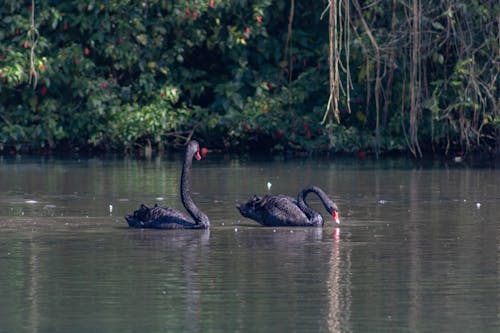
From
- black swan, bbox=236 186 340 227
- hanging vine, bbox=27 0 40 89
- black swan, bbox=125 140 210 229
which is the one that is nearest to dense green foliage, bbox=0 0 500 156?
hanging vine, bbox=27 0 40 89

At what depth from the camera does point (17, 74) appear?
2780 cm

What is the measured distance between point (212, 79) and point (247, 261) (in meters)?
17.3

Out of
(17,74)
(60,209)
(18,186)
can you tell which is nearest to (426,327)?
(60,209)

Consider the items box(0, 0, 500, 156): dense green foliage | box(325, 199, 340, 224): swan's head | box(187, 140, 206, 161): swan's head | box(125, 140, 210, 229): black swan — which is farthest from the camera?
box(0, 0, 500, 156): dense green foliage

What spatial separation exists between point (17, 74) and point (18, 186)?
6855mm

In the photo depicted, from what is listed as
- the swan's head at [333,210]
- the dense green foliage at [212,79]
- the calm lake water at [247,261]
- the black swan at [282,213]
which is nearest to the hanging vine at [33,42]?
the dense green foliage at [212,79]

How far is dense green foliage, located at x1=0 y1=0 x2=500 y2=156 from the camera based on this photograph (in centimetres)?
2742

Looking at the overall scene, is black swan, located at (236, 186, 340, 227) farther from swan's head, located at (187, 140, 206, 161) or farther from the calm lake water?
swan's head, located at (187, 140, 206, 161)

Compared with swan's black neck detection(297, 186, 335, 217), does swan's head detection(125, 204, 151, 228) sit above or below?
below

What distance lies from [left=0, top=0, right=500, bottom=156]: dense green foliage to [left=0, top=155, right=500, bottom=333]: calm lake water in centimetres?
526

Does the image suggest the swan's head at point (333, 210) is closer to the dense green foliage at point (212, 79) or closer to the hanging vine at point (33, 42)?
the dense green foliage at point (212, 79)

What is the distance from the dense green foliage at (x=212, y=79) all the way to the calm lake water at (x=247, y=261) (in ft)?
17.3

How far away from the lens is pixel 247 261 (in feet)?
44.2

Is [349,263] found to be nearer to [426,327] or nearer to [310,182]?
[426,327]
